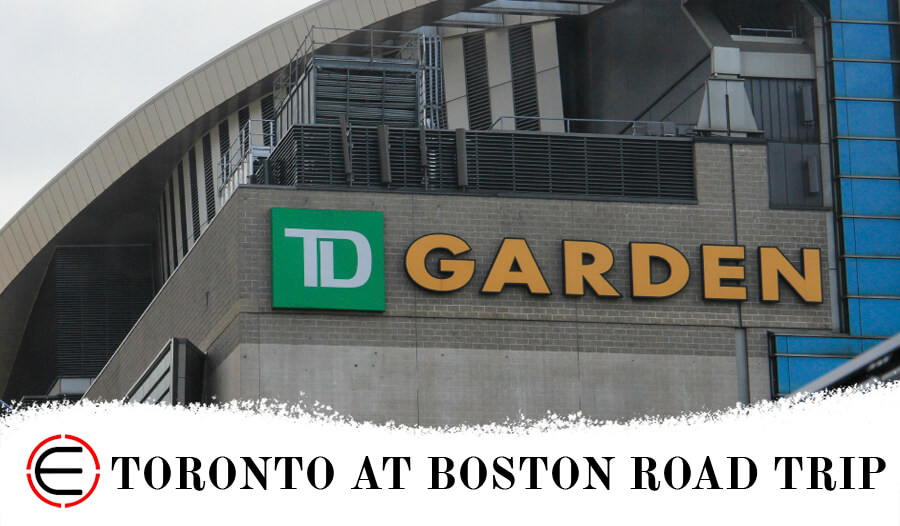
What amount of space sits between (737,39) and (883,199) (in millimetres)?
5449

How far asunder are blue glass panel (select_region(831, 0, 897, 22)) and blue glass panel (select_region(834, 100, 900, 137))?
7.27 ft

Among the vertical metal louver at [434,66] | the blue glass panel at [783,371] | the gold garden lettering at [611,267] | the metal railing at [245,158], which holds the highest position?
the vertical metal louver at [434,66]

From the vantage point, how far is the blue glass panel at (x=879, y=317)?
133ft

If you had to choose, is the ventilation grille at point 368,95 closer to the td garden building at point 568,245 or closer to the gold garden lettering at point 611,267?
the td garden building at point 568,245

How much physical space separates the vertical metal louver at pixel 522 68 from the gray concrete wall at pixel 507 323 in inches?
610

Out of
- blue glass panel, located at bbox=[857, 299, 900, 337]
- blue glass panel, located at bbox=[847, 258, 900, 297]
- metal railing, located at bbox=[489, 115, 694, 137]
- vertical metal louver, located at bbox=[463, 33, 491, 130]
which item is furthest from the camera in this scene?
vertical metal louver, located at bbox=[463, 33, 491, 130]

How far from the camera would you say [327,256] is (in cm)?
3734

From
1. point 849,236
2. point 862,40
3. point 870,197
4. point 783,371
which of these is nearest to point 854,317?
point 849,236

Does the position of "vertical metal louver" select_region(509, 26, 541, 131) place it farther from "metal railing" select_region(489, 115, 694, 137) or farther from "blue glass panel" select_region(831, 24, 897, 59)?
"blue glass panel" select_region(831, 24, 897, 59)

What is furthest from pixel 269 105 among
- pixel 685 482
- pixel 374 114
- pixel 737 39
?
pixel 685 482

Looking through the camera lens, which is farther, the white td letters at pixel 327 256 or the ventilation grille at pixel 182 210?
the ventilation grille at pixel 182 210

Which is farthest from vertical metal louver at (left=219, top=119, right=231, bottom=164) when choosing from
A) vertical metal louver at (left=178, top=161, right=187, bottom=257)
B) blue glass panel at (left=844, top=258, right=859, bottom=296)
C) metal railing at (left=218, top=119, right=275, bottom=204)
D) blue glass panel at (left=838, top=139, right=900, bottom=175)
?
blue glass panel at (left=844, top=258, right=859, bottom=296)

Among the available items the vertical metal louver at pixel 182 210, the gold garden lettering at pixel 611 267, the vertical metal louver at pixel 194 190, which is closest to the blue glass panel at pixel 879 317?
the gold garden lettering at pixel 611 267

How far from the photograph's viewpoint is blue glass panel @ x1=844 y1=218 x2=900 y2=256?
40.9 meters
